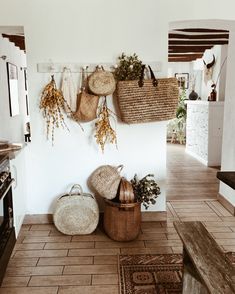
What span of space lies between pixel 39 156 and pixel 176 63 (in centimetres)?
669

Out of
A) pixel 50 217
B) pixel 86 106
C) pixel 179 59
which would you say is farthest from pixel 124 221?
pixel 179 59

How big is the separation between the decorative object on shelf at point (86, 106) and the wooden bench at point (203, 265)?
1.43 m

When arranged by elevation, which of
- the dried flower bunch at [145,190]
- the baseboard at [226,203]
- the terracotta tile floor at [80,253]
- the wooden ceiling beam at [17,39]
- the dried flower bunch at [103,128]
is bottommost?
the terracotta tile floor at [80,253]

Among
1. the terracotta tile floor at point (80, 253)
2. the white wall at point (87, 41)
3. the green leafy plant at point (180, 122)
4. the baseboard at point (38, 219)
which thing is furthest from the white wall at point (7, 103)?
the green leafy plant at point (180, 122)

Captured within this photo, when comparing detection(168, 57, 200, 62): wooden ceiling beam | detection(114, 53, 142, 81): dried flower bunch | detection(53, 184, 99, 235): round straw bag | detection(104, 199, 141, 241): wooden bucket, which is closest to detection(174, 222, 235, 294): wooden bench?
detection(104, 199, 141, 241): wooden bucket

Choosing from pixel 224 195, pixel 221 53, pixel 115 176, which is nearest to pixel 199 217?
pixel 224 195

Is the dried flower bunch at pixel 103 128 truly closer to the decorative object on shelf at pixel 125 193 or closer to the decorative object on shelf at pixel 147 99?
the decorative object on shelf at pixel 147 99

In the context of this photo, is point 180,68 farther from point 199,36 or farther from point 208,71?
point 199,36

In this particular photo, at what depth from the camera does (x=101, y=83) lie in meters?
3.02

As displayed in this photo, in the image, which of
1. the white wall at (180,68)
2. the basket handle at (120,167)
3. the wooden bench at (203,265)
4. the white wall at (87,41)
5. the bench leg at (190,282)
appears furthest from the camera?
the white wall at (180,68)

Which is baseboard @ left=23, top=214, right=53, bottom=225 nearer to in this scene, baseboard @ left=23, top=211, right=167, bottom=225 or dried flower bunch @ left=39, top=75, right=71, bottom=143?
baseboard @ left=23, top=211, right=167, bottom=225

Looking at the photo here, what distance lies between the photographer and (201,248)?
74.7 inches

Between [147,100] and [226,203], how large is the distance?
174 cm

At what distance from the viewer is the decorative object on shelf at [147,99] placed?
3.02 m
